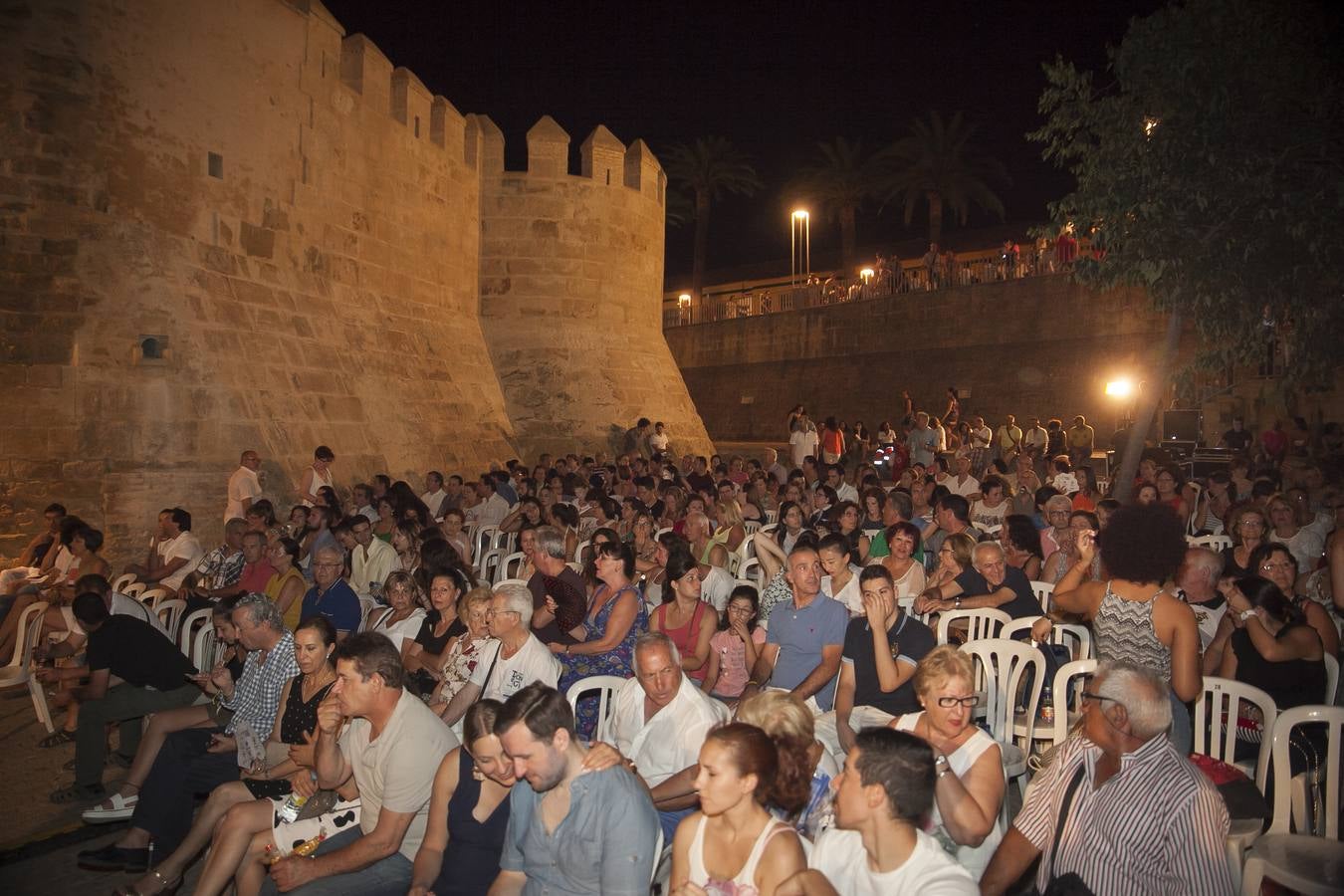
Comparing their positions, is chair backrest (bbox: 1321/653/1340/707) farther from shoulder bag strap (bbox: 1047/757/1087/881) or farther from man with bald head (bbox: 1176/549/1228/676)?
shoulder bag strap (bbox: 1047/757/1087/881)

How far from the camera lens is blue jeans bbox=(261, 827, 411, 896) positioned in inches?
129

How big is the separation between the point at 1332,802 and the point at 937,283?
821 inches

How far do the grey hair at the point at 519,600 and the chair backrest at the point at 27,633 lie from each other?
3352mm

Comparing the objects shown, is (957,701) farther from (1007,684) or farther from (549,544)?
(549,544)

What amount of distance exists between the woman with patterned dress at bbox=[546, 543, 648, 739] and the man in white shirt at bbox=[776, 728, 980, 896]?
2.16 meters

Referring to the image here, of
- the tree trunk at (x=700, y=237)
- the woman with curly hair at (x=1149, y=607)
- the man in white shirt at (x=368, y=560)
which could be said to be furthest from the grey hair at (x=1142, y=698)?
the tree trunk at (x=700, y=237)

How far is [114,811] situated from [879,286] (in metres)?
21.9

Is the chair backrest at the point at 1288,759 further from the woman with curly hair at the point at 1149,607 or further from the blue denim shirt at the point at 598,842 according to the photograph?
the blue denim shirt at the point at 598,842

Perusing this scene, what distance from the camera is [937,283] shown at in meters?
23.0

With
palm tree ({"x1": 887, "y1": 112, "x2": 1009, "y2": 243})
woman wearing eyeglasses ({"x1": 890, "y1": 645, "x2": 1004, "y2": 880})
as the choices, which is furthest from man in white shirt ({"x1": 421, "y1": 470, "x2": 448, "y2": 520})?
palm tree ({"x1": 887, "y1": 112, "x2": 1009, "y2": 243})

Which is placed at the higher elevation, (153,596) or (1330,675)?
(1330,675)

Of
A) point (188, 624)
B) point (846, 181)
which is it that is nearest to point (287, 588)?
point (188, 624)

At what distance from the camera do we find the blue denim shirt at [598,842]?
2779 mm

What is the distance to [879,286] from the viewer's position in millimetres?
24172
